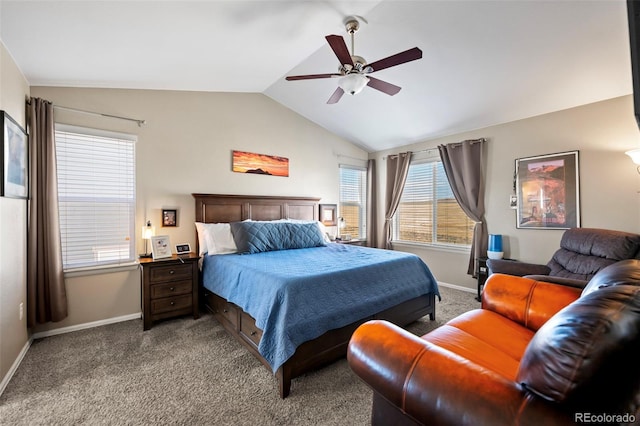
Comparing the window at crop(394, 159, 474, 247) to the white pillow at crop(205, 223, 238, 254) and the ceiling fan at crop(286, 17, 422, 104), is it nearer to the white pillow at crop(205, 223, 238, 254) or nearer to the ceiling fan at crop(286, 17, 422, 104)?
the ceiling fan at crop(286, 17, 422, 104)

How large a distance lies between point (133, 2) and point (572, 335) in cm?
293

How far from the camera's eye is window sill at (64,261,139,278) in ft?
9.41

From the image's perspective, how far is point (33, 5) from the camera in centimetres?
174

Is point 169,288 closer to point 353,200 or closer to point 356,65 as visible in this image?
point 356,65

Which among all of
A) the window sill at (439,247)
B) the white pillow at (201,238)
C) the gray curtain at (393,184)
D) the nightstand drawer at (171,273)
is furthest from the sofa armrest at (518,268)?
the nightstand drawer at (171,273)

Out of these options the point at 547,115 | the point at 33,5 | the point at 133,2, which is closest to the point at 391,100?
the point at 547,115

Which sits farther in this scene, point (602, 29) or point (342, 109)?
point (342, 109)

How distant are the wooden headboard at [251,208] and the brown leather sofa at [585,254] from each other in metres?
2.90

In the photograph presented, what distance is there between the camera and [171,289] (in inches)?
120

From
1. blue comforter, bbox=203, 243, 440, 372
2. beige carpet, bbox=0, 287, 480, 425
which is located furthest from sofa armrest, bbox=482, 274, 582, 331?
beige carpet, bbox=0, 287, 480, 425

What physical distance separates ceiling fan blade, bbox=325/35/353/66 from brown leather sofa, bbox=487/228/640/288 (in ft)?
8.13

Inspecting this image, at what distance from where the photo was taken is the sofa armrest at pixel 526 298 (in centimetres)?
176

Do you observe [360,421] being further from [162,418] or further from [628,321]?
[628,321]

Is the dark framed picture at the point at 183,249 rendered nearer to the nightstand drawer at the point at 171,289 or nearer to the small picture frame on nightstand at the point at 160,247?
the small picture frame on nightstand at the point at 160,247
